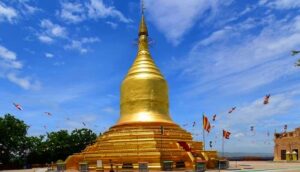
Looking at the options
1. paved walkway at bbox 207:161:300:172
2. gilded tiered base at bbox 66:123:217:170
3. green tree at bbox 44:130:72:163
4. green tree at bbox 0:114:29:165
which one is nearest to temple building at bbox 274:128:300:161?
paved walkway at bbox 207:161:300:172

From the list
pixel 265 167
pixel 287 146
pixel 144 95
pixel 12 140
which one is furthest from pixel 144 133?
pixel 287 146

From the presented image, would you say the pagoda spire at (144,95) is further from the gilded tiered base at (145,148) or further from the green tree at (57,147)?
the green tree at (57,147)

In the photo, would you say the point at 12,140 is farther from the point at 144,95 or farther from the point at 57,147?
the point at 144,95

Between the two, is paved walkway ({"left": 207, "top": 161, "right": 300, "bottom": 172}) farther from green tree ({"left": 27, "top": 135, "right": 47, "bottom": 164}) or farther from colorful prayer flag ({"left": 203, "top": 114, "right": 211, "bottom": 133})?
green tree ({"left": 27, "top": 135, "right": 47, "bottom": 164})

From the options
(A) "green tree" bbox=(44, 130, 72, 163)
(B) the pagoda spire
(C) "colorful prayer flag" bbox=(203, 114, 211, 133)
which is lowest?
(A) "green tree" bbox=(44, 130, 72, 163)

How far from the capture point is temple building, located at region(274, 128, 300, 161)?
51969 mm

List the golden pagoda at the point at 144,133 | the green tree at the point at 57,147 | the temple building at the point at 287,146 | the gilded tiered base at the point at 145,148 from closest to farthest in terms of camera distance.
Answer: the gilded tiered base at the point at 145,148, the golden pagoda at the point at 144,133, the temple building at the point at 287,146, the green tree at the point at 57,147

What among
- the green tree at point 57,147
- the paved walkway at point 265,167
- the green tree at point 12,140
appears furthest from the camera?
the green tree at point 57,147

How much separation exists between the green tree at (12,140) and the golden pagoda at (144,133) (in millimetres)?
14362

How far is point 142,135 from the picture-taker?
117 ft

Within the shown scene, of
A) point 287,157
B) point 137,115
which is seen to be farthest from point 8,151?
point 287,157

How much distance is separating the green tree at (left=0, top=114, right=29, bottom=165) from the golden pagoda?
14.4 meters

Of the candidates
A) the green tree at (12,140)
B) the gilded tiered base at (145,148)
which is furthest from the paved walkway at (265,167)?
the green tree at (12,140)

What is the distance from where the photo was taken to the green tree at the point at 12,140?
4975 cm
